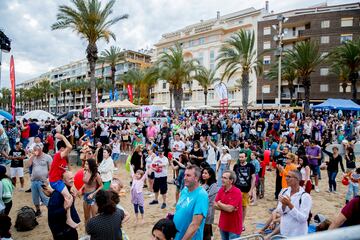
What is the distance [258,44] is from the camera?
4694cm

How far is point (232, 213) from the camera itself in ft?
12.8

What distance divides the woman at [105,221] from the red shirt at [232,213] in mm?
1649

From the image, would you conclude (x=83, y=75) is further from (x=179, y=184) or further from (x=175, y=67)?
(x=179, y=184)

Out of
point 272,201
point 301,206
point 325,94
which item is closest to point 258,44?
point 325,94

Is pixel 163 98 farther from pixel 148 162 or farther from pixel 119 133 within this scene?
pixel 148 162

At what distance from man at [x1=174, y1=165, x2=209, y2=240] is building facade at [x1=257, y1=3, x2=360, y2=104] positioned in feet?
146

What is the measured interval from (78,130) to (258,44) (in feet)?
134

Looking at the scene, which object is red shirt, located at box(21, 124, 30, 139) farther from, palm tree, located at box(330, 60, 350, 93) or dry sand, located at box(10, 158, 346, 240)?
palm tree, located at box(330, 60, 350, 93)

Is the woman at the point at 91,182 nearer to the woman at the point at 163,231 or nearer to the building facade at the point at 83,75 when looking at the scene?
the woman at the point at 163,231

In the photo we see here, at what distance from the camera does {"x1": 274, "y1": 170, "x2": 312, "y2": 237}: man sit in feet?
10.0

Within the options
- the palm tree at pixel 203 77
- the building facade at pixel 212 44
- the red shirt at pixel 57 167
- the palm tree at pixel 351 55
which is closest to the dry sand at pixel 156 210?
the red shirt at pixel 57 167

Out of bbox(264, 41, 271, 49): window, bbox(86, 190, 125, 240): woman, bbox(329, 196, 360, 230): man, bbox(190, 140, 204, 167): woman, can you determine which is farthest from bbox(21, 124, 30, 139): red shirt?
bbox(264, 41, 271, 49): window

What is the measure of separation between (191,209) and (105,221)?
92 centimetres

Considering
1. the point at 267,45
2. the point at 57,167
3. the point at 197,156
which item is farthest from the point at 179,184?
the point at 267,45
